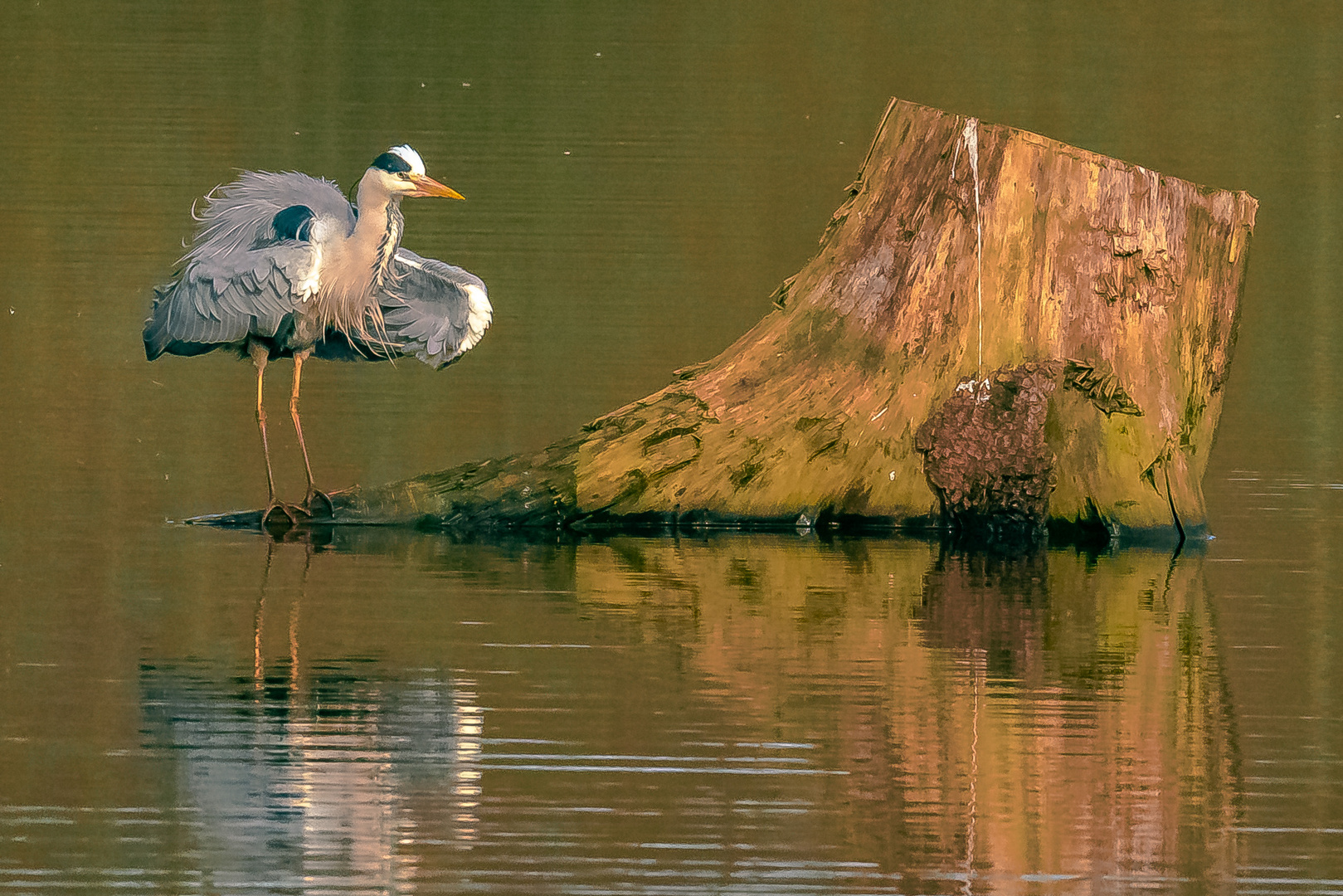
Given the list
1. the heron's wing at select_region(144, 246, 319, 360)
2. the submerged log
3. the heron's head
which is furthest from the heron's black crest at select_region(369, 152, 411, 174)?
the submerged log

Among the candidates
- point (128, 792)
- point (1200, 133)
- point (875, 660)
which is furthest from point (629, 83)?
point (128, 792)

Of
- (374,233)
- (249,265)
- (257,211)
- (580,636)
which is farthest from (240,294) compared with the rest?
(580,636)

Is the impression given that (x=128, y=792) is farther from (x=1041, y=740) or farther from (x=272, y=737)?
(x=1041, y=740)

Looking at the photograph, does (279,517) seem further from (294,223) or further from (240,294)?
(294,223)

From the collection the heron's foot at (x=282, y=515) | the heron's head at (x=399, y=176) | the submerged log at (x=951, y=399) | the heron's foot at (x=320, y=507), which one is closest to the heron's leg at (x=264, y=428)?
the heron's foot at (x=282, y=515)

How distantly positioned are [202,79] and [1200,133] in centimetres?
1011

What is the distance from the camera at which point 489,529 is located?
11.2 m

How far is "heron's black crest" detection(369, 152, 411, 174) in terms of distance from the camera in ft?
37.1

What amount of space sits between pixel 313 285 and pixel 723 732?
4.69m

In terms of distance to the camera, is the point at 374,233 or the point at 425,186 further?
the point at 374,233

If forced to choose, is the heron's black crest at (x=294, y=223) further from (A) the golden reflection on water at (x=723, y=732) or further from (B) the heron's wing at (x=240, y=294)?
(A) the golden reflection on water at (x=723, y=732)

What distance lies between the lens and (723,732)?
7.25 m

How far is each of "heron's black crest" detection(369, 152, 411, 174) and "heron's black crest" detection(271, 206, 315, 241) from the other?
0.43 meters

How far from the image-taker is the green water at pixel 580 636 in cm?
625
